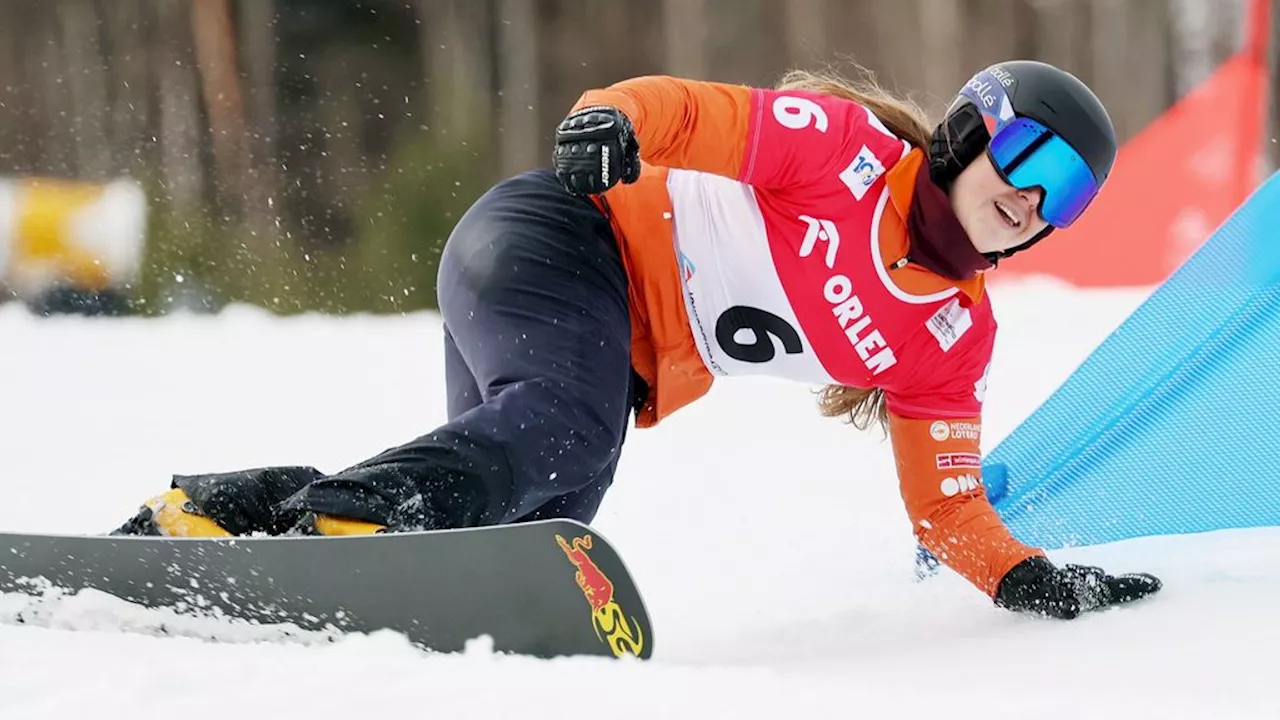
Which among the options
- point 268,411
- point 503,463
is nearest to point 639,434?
point 268,411

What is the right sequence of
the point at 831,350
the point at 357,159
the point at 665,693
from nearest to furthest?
1. the point at 665,693
2. the point at 831,350
3. the point at 357,159

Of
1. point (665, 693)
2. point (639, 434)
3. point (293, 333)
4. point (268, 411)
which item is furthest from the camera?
point (293, 333)

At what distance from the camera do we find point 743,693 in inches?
58.8

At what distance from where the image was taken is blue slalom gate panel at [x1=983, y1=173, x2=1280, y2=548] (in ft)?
8.66

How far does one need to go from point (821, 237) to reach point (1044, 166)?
352 mm

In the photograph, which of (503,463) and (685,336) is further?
(685,336)

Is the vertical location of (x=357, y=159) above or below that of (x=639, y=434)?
above

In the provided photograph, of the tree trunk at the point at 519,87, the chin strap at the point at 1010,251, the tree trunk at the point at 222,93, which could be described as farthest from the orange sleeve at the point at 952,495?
the tree trunk at the point at 222,93

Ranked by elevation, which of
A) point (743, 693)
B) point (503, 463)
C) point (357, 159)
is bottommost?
point (743, 693)

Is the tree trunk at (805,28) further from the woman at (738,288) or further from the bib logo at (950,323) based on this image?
the bib logo at (950,323)

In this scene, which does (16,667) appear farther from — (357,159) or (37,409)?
(357,159)

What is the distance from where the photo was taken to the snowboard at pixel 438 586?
170 cm

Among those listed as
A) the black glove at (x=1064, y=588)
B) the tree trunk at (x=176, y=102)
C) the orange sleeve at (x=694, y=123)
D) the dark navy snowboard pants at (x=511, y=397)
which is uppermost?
the tree trunk at (x=176, y=102)

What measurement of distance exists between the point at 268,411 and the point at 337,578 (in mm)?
3239
